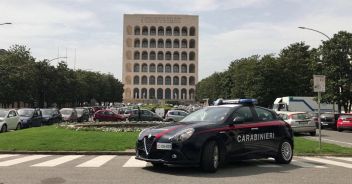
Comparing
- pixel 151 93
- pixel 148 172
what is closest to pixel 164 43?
pixel 151 93

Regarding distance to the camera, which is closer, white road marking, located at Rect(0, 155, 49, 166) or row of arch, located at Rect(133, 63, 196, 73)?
white road marking, located at Rect(0, 155, 49, 166)

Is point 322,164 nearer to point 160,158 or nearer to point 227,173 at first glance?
point 227,173

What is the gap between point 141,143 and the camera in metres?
11.9

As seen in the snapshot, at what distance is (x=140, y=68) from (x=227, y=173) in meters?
166

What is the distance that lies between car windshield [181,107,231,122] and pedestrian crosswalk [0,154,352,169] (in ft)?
5.08

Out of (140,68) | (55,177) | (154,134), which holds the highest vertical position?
(140,68)

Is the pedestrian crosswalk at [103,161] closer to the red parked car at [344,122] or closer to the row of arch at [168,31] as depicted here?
the red parked car at [344,122]

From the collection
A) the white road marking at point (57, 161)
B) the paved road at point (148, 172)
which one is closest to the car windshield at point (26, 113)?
the white road marking at point (57, 161)

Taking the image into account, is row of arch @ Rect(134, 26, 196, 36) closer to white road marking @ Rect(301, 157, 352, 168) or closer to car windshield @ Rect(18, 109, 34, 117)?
car windshield @ Rect(18, 109, 34, 117)

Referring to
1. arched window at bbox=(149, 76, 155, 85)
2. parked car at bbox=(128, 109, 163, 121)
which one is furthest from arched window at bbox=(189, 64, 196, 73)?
parked car at bbox=(128, 109, 163, 121)

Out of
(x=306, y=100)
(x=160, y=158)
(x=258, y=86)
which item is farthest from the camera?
(x=258, y=86)

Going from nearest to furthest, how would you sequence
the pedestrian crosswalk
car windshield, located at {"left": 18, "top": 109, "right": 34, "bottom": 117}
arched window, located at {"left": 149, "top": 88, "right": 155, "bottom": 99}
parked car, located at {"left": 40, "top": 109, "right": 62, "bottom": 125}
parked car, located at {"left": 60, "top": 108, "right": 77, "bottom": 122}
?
1. the pedestrian crosswalk
2. car windshield, located at {"left": 18, "top": 109, "right": 34, "bottom": 117}
3. parked car, located at {"left": 40, "top": 109, "right": 62, "bottom": 125}
4. parked car, located at {"left": 60, "top": 108, "right": 77, "bottom": 122}
5. arched window, located at {"left": 149, "top": 88, "right": 155, "bottom": 99}

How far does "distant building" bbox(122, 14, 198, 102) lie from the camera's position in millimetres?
172250

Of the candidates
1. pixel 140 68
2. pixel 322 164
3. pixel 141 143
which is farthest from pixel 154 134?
pixel 140 68
